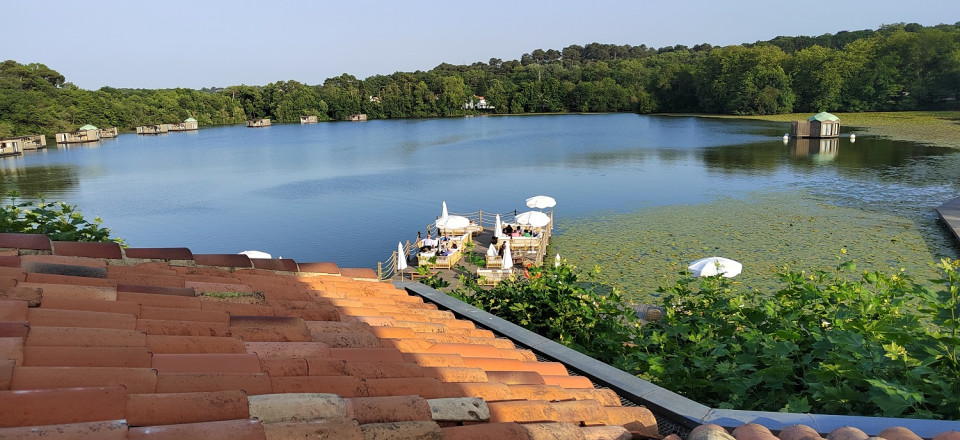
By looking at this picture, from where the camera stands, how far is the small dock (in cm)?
1802

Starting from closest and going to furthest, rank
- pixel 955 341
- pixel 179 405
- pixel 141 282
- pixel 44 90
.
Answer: pixel 179 405, pixel 955 341, pixel 141 282, pixel 44 90

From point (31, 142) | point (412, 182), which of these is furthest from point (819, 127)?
point (31, 142)

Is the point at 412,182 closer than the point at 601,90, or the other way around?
the point at 412,182

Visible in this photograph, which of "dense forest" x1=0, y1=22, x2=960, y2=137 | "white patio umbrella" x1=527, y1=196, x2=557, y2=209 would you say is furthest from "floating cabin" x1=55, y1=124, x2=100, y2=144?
"white patio umbrella" x1=527, y1=196, x2=557, y2=209

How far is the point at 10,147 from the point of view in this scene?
185ft

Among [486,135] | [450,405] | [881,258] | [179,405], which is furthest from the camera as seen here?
[486,135]

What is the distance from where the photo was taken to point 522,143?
184 ft

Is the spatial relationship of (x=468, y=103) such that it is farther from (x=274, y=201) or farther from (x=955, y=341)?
(x=955, y=341)

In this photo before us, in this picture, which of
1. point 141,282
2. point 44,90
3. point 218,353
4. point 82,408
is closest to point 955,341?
point 218,353

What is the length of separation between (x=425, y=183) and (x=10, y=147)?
4518 cm

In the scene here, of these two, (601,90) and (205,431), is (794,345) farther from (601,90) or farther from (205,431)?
(601,90)

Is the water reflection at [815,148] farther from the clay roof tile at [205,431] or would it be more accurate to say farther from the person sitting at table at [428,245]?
the clay roof tile at [205,431]

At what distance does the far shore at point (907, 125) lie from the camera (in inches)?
1760

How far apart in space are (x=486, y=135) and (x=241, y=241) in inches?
1852
